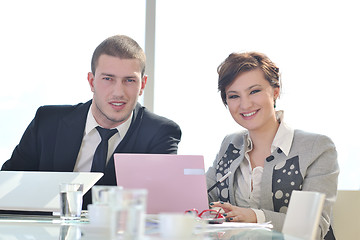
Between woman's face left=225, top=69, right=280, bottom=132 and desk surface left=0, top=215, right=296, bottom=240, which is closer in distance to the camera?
desk surface left=0, top=215, right=296, bottom=240

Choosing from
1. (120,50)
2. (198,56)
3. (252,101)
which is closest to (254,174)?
(252,101)

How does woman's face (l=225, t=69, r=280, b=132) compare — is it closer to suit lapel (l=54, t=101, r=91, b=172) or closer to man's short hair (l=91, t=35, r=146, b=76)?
man's short hair (l=91, t=35, r=146, b=76)

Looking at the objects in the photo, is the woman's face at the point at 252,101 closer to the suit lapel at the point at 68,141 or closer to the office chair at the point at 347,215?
the office chair at the point at 347,215

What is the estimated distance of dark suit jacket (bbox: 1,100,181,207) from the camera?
271 cm

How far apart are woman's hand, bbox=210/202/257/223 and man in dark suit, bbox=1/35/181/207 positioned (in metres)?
0.71

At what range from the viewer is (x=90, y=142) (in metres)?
2.76

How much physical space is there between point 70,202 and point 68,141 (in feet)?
3.15

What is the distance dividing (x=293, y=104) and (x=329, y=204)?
1.95m

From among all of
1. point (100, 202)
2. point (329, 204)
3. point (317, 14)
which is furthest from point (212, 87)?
point (100, 202)

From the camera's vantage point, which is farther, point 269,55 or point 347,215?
point 269,55

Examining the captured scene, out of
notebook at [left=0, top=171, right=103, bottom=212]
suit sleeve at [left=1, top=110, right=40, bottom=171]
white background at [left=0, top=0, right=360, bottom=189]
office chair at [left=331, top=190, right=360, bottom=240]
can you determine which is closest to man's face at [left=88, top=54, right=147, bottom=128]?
suit sleeve at [left=1, top=110, right=40, bottom=171]

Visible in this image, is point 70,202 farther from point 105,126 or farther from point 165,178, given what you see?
point 105,126

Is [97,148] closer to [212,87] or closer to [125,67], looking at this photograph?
[125,67]

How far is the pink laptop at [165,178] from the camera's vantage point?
192 cm
